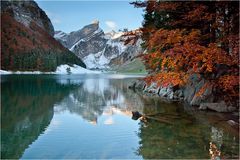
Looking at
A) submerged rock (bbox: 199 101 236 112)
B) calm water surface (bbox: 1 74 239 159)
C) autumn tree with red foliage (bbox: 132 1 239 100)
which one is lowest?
calm water surface (bbox: 1 74 239 159)

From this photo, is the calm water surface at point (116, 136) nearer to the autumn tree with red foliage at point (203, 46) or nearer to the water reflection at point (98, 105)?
the water reflection at point (98, 105)

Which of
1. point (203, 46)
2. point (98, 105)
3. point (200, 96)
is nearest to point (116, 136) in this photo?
point (203, 46)

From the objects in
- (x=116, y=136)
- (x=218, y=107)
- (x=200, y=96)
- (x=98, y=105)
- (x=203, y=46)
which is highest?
(x=203, y=46)

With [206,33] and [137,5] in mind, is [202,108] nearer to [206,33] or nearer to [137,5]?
[206,33]

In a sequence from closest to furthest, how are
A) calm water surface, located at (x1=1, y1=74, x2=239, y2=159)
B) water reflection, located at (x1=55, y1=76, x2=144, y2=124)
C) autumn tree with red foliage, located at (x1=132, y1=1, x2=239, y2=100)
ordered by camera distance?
calm water surface, located at (x1=1, y1=74, x2=239, y2=159) → autumn tree with red foliage, located at (x1=132, y1=1, x2=239, y2=100) → water reflection, located at (x1=55, y1=76, x2=144, y2=124)

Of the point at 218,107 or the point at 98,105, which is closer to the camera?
the point at 218,107

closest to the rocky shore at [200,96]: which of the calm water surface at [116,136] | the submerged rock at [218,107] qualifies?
the submerged rock at [218,107]

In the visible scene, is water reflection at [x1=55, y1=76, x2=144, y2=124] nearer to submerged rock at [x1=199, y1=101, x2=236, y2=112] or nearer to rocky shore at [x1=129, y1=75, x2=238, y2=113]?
rocky shore at [x1=129, y1=75, x2=238, y2=113]

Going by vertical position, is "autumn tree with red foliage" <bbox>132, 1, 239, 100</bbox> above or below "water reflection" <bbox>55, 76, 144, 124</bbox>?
above

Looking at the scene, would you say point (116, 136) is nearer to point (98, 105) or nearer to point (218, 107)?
point (218, 107)

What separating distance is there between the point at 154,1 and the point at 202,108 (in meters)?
9.29

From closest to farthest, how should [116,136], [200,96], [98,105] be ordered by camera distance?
[116,136] < [200,96] < [98,105]

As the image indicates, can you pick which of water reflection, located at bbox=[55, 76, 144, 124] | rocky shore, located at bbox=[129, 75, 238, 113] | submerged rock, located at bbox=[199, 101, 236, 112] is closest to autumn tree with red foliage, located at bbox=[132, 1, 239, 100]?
rocky shore, located at bbox=[129, 75, 238, 113]

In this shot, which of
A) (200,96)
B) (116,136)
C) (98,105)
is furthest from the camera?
(98,105)
